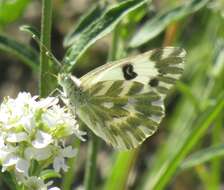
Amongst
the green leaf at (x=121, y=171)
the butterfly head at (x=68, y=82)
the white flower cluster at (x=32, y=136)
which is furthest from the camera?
the green leaf at (x=121, y=171)

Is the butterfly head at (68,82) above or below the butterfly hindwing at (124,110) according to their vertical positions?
above

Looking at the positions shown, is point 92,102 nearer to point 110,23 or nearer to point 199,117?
point 110,23

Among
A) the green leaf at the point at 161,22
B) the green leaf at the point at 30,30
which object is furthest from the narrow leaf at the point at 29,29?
the green leaf at the point at 161,22

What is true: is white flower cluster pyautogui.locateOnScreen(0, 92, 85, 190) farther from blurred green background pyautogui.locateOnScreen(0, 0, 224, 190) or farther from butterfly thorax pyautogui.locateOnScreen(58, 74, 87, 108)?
blurred green background pyautogui.locateOnScreen(0, 0, 224, 190)

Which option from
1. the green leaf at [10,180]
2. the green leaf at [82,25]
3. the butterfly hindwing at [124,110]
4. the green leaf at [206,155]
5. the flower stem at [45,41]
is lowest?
the green leaf at [206,155]

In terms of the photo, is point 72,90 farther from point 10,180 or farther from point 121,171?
point 121,171

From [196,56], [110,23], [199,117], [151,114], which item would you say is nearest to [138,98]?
[151,114]

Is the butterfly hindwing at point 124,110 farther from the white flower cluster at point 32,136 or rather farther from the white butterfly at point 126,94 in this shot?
the white flower cluster at point 32,136
